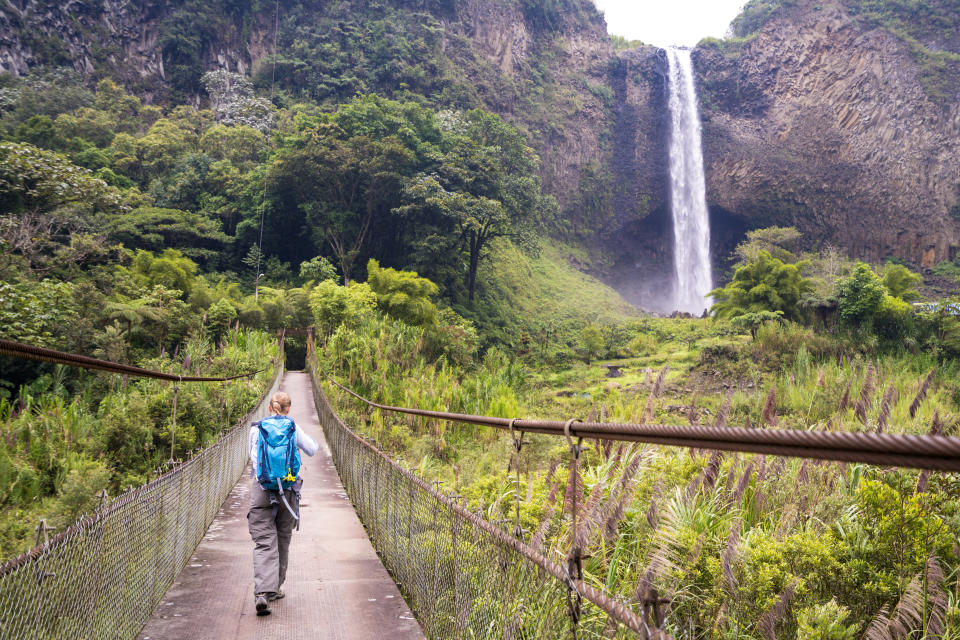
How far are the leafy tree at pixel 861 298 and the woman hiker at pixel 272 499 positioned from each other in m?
18.1

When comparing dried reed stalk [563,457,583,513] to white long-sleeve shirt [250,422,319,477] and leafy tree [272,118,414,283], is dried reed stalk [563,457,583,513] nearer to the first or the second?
white long-sleeve shirt [250,422,319,477]

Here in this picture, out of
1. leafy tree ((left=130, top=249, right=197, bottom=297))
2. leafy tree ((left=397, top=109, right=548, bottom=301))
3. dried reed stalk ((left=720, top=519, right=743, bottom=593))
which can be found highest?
leafy tree ((left=397, top=109, right=548, bottom=301))

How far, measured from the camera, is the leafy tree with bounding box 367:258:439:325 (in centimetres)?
2269

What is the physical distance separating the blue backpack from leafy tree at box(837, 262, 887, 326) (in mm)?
18136

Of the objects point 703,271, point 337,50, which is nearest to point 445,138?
point 337,50

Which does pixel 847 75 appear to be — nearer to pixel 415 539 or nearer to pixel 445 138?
pixel 445 138

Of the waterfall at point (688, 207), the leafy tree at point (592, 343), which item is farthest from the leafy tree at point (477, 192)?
the waterfall at point (688, 207)

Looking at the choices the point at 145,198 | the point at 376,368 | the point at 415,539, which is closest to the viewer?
the point at 415,539

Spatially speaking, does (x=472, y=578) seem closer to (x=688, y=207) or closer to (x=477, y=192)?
(x=477, y=192)

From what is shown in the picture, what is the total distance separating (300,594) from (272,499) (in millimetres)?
680

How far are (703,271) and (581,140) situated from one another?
43.6 feet

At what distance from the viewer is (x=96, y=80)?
41.1 m

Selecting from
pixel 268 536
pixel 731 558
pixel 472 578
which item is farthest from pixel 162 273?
pixel 731 558

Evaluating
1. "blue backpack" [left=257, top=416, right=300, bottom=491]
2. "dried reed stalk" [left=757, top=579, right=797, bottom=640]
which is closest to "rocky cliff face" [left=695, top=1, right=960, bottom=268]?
"blue backpack" [left=257, top=416, right=300, bottom=491]
